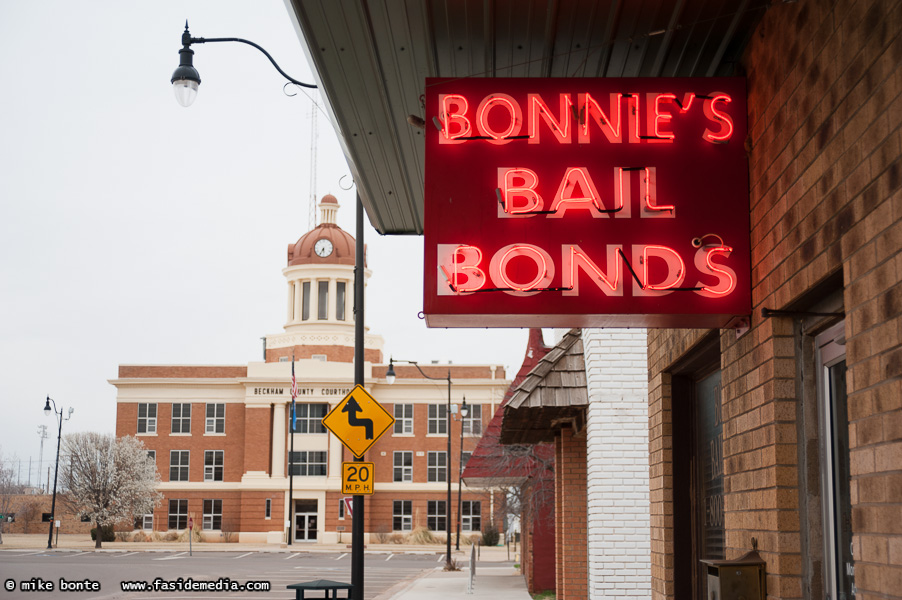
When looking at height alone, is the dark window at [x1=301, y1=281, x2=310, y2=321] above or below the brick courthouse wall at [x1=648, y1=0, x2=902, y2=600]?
above

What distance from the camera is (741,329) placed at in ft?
18.2

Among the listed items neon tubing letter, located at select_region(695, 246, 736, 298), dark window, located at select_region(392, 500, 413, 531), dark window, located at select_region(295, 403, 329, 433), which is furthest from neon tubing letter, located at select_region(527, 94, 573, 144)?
dark window, located at select_region(392, 500, 413, 531)

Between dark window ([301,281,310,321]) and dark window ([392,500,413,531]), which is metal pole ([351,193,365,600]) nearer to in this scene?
dark window ([392,500,413,531])

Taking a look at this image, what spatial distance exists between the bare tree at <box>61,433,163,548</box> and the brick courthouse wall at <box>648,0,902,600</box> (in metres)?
64.4

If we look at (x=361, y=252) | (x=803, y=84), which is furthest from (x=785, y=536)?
(x=361, y=252)

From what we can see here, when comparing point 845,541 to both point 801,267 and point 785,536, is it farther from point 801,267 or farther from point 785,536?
point 801,267

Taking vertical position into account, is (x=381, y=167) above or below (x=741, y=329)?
above

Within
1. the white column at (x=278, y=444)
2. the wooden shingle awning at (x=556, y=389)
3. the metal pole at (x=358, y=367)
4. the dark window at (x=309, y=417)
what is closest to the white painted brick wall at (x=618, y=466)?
the wooden shingle awning at (x=556, y=389)

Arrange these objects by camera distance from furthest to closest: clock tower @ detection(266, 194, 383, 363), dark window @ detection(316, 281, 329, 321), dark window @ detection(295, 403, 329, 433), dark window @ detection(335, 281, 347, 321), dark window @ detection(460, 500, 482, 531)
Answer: dark window @ detection(335, 281, 347, 321) < dark window @ detection(316, 281, 329, 321) < clock tower @ detection(266, 194, 383, 363) < dark window @ detection(460, 500, 482, 531) < dark window @ detection(295, 403, 329, 433)

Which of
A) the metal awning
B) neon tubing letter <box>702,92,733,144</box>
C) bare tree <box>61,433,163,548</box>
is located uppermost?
the metal awning

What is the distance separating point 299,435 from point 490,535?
15009 millimetres

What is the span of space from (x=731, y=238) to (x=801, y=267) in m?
0.85

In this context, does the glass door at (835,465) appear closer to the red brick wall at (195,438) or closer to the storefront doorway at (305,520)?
the storefront doorway at (305,520)

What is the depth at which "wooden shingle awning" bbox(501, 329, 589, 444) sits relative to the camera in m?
12.4
